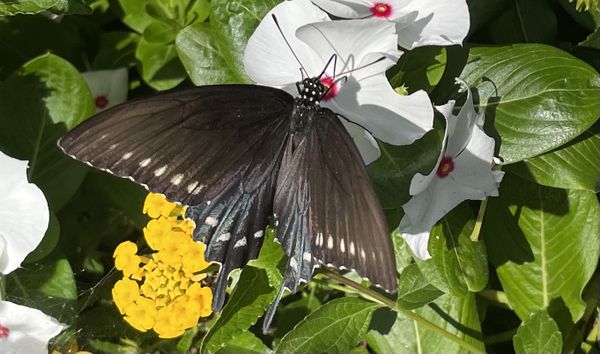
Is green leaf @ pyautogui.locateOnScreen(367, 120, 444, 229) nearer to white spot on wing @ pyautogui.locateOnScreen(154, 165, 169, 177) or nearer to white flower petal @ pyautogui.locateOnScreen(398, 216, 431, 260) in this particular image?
white flower petal @ pyautogui.locateOnScreen(398, 216, 431, 260)

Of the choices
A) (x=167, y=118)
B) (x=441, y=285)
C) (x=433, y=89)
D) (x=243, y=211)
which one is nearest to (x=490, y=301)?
(x=441, y=285)

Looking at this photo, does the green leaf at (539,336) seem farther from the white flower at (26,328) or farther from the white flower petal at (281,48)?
the white flower at (26,328)

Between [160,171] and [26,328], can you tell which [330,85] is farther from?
[26,328]

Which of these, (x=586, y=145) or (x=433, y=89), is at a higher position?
(x=433, y=89)

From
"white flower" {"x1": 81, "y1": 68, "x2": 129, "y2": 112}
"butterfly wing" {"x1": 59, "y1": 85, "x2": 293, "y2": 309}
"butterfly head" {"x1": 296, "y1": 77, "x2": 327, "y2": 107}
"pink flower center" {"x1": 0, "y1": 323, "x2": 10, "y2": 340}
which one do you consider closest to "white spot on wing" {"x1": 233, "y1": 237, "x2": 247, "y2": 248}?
"butterfly wing" {"x1": 59, "y1": 85, "x2": 293, "y2": 309}

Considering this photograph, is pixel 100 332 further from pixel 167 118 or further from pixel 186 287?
pixel 167 118

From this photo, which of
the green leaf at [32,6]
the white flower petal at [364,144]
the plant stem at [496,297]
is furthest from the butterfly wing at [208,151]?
the plant stem at [496,297]
